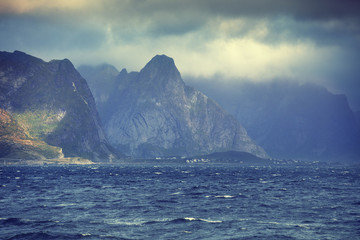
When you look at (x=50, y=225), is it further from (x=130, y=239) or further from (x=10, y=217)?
(x=130, y=239)

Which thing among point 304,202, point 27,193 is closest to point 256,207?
point 304,202

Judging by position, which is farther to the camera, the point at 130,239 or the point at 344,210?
the point at 344,210

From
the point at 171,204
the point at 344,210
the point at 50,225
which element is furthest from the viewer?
the point at 171,204

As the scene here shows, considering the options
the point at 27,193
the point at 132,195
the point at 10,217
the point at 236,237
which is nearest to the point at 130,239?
the point at 236,237

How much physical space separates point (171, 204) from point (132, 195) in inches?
816

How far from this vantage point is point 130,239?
53469 mm

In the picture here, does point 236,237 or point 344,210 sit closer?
point 236,237

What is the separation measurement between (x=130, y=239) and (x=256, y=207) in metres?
36.0

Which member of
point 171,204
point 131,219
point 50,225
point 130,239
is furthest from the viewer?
point 171,204

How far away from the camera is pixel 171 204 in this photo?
3401 inches

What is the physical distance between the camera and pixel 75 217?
226ft

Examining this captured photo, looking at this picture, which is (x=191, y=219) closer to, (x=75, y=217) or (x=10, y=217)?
(x=75, y=217)

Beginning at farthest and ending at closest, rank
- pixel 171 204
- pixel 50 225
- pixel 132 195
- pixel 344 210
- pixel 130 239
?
pixel 132 195
pixel 171 204
pixel 344 210
pixel 50 225
pixel 130 239

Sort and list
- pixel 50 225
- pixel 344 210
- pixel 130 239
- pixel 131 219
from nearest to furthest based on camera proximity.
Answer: pixel 130 239 < pixel 50 225 < pixel 131 219 < pixel 344 210
